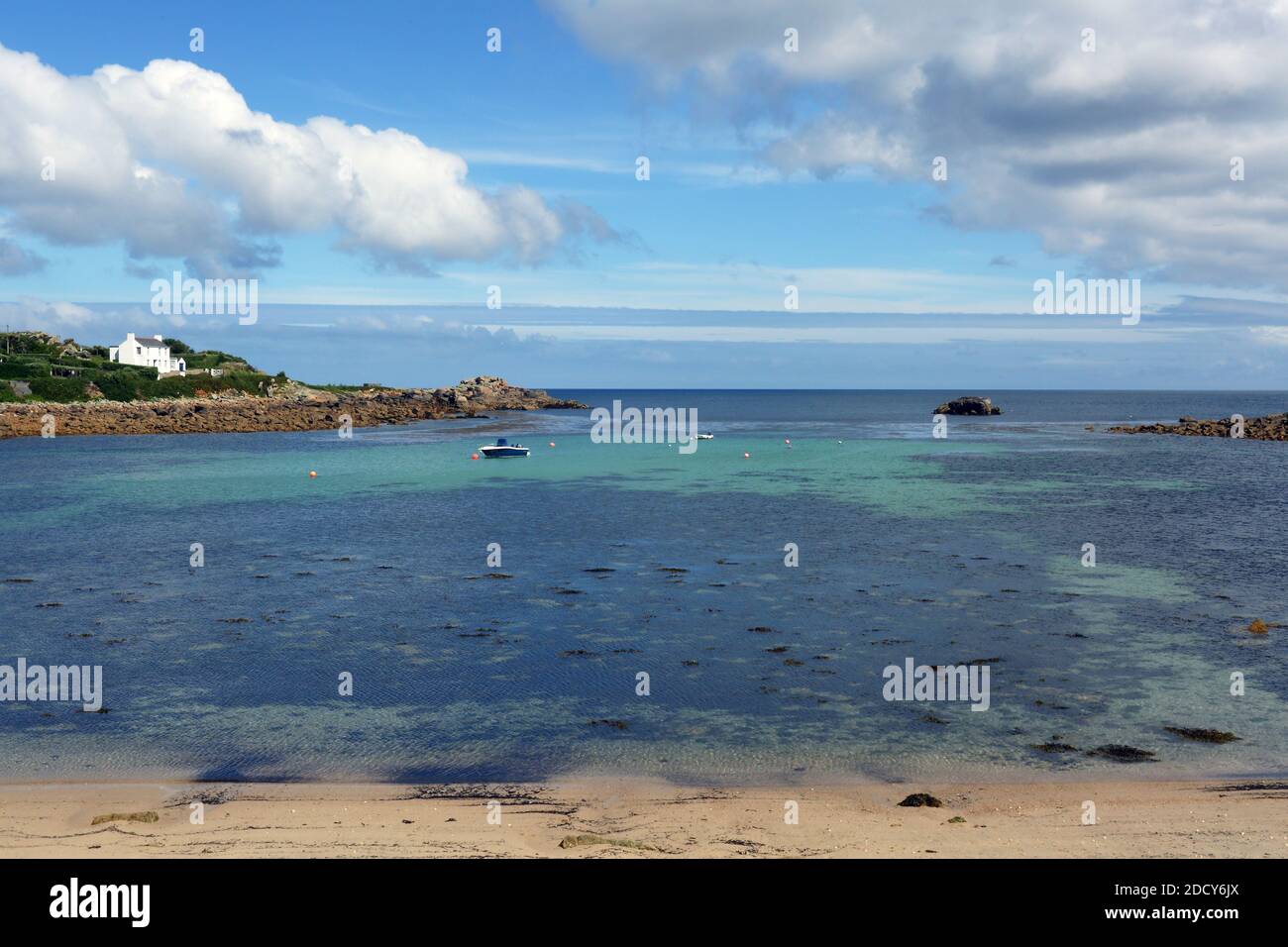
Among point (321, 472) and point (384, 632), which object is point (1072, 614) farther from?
point (321, 472)

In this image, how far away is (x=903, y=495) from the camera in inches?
2301

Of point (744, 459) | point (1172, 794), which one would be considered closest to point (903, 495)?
point (744, 459)

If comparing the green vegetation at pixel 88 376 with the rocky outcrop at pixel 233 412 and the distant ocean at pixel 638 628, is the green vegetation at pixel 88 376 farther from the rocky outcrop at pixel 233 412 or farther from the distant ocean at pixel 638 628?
the distant ocean at pixel 638 628

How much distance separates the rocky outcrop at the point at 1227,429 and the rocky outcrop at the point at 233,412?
108 meters

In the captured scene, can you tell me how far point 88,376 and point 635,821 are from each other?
15190cm

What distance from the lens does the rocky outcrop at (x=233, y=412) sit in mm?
116500

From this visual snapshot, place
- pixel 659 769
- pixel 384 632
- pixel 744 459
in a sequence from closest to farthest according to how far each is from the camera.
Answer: pixel 659 769 → pixel 384 632 → pixel 744 459

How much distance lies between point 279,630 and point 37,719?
24.5 ft

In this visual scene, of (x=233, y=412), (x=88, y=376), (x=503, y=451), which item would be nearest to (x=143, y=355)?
(x=88, y=376)

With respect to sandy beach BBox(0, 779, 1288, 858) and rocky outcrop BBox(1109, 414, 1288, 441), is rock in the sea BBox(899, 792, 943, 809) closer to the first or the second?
sandy beach BBox(0, 779, 1288, 858)

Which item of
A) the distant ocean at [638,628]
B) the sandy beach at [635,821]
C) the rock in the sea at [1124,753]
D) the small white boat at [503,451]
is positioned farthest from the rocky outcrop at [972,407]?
the sandy beach at [635,821]

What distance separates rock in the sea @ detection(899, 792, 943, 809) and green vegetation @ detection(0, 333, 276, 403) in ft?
463

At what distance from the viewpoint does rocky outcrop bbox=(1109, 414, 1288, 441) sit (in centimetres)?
10512

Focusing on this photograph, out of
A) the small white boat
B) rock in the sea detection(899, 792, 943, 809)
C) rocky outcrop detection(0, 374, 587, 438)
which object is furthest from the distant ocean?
rocky outcrop detection(0, 374, 587, 438)
